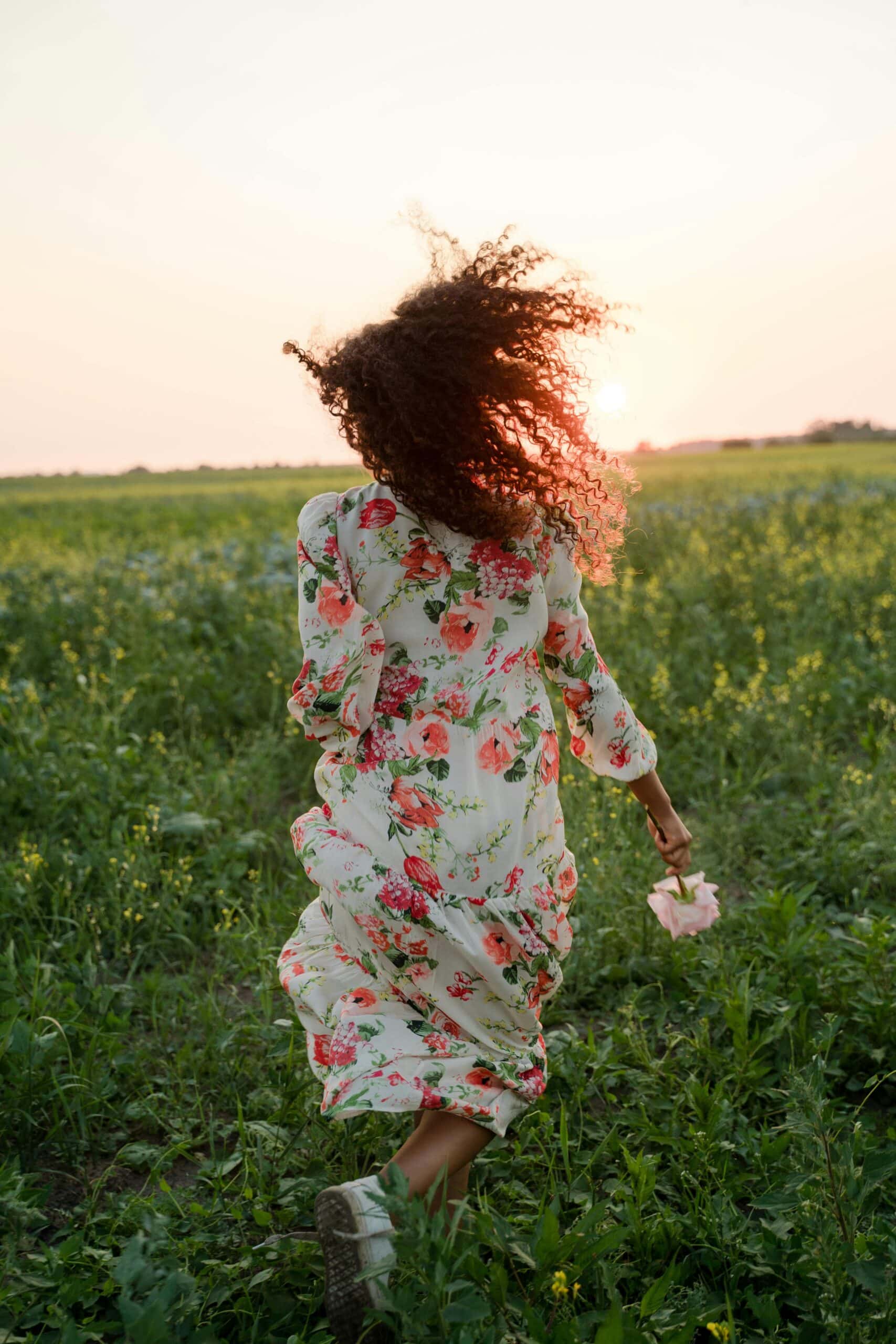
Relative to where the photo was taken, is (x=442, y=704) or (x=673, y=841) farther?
(x=673, y=841)

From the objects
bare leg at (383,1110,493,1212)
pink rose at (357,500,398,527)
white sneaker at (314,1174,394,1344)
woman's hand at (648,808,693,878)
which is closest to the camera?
white sneaker at (314,1174,394,1344)

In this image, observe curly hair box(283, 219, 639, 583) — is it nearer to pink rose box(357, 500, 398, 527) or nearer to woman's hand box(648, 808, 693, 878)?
pink rose box(357, 500, 398, 527)

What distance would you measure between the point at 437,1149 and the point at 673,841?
2.81 ft

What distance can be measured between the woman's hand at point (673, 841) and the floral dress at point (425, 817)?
0.34 metres

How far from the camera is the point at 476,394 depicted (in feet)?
6.23

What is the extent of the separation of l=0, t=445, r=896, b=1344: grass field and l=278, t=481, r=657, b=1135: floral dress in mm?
341

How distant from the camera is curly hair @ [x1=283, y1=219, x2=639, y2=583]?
187cm

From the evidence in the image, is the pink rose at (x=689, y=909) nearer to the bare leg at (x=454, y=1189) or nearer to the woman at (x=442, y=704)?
the woman at (x=442, y=704)

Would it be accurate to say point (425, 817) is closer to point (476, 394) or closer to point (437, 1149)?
point (437, 1149)

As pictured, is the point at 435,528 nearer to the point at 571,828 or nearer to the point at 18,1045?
the point at 18,1045

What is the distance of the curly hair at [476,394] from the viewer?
1870 mm

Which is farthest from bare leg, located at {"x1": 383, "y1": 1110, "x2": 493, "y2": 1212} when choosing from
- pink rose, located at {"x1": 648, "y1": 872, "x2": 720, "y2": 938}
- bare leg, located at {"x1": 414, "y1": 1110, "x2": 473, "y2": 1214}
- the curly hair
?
the curly hair

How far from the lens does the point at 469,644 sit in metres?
2.00

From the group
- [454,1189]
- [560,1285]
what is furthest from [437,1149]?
[560,1285]
